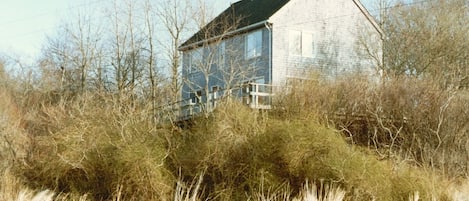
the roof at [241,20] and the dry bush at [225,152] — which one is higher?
the roof at [241,20]

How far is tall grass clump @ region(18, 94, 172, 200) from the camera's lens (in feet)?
52.2

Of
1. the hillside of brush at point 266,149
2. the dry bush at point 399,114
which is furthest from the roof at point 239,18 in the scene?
the dry bush at point 399,114

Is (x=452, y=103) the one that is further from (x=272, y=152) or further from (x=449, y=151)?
(x=272, y=152)

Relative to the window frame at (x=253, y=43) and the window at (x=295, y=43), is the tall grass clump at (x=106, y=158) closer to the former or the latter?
the window frame at (x=253, y=43)

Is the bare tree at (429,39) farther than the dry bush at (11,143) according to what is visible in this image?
Yes

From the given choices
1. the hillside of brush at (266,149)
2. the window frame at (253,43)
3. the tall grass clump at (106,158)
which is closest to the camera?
the hillside of brush at (266,149)

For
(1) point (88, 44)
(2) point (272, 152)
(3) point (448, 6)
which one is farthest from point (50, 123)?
(3) point (448, 6)

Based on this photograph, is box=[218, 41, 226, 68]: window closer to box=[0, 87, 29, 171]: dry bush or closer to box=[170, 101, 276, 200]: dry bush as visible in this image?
box=[0, 87, 29, 171]: dry bush

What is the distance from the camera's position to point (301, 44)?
29.1 meters

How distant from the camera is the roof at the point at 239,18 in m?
29.2

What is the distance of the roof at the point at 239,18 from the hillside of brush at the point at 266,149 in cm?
888

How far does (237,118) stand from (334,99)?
4337mm

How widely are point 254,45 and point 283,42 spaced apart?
5.18 feet

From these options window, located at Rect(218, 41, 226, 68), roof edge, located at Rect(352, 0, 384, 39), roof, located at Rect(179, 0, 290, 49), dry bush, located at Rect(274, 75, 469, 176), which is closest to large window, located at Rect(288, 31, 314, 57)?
roof, located at Rect(179, 0, 290, 49)
